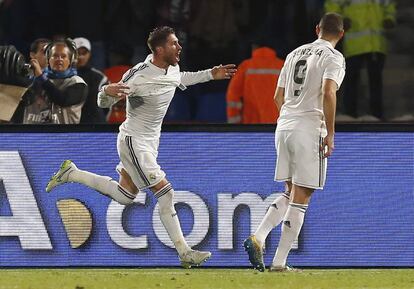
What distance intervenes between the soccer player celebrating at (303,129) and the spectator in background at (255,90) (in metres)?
2.38

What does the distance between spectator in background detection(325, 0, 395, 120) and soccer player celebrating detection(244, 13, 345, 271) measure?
12.7 ft

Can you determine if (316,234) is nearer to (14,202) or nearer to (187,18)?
(14,202)

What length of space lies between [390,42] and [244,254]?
3.86 metres

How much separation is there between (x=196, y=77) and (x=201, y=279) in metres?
1.64

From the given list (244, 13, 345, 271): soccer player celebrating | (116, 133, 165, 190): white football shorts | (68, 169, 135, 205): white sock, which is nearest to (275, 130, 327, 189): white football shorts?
(244, 13, 345, 271): soccer player celebrating

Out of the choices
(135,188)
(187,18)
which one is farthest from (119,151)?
(187,18)

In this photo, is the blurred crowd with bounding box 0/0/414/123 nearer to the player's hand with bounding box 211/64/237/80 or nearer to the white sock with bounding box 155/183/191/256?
the player's hand with bounding box 211/64/237/80

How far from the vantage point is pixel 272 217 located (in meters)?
12.5

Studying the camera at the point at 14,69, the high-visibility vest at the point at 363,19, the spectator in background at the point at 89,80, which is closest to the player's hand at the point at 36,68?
the camera at the point at 14,69

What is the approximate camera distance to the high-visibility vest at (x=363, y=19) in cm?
1619

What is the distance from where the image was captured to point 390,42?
1653 cm

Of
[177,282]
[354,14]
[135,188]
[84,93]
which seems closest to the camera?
[177,282]

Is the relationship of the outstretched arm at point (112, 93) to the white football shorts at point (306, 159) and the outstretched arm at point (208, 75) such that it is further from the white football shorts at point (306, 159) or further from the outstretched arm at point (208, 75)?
the white football shorts at point (306, 159)

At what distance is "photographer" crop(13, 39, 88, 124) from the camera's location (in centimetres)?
1393
